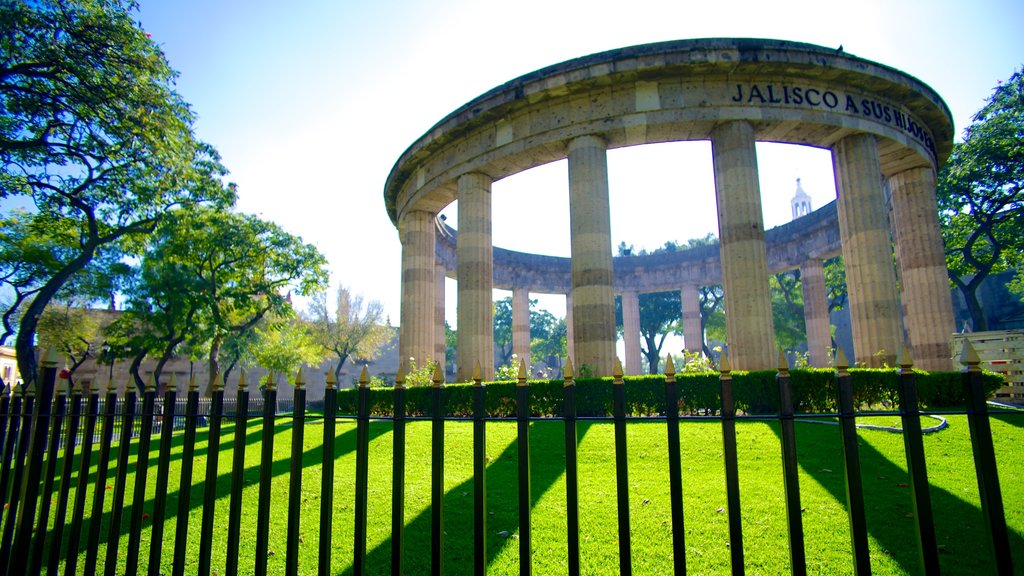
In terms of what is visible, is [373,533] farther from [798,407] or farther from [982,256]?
[982,256]

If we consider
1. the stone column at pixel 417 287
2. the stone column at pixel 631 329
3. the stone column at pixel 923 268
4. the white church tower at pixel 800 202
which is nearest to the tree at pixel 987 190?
the stone column at pixel 923 268

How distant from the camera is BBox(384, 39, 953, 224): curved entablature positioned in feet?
47.0

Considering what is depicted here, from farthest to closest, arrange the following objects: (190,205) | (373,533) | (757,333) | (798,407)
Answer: (190,205), (757,333), (798,407), (373,533)

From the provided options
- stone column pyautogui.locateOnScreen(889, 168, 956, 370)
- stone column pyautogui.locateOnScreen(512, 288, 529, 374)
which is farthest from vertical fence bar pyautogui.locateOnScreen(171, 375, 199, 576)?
stone column pyautogui.locateOnScreen(512, 288, 529, 374)

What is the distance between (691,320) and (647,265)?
439 cm

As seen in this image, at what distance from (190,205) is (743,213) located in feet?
70.7

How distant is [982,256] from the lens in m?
23.9

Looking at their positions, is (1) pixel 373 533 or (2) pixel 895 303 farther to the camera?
(2) pixel 895 303

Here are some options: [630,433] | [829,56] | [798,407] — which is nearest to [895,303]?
[798,407]

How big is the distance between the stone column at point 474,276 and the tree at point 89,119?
33.6 ft

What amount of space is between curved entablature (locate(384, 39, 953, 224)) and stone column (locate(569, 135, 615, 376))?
1.03 m

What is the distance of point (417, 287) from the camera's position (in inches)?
797

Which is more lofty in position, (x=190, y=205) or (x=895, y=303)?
(x=190, y=205)

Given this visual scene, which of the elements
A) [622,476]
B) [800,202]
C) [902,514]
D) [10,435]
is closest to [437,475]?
[622,476]
